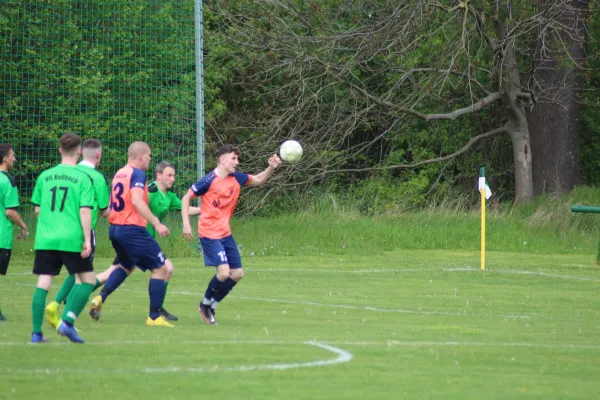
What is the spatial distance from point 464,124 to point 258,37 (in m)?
8.59

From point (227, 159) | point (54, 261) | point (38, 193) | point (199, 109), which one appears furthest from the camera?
point (199, 109)

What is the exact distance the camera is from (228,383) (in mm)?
7266

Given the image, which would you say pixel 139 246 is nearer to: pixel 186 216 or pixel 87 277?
pixel 186 216

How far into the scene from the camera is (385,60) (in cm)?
2916

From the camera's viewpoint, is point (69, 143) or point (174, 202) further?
point (174, 202)

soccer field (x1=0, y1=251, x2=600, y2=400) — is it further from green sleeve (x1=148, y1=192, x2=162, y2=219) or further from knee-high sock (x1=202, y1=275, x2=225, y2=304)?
green sleeve (x1=148, y1=192, x2=162, y2=219)

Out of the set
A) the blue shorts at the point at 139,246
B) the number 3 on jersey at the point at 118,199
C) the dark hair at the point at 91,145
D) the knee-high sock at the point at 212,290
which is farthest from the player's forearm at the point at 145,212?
the knee-high sock at the point at 212,290

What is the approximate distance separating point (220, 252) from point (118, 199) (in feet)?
4.14

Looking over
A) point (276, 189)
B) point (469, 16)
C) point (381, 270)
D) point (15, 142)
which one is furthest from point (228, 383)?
point (276, 189)

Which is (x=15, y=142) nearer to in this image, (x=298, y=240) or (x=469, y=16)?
(x=298, y=240)

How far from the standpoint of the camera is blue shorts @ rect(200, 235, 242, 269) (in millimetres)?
11578

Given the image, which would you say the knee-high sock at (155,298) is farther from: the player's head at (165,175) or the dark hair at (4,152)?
the dark hair at (4,152)

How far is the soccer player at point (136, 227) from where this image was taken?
1116 cm

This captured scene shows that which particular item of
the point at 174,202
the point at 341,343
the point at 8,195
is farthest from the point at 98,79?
the point at 341,343
